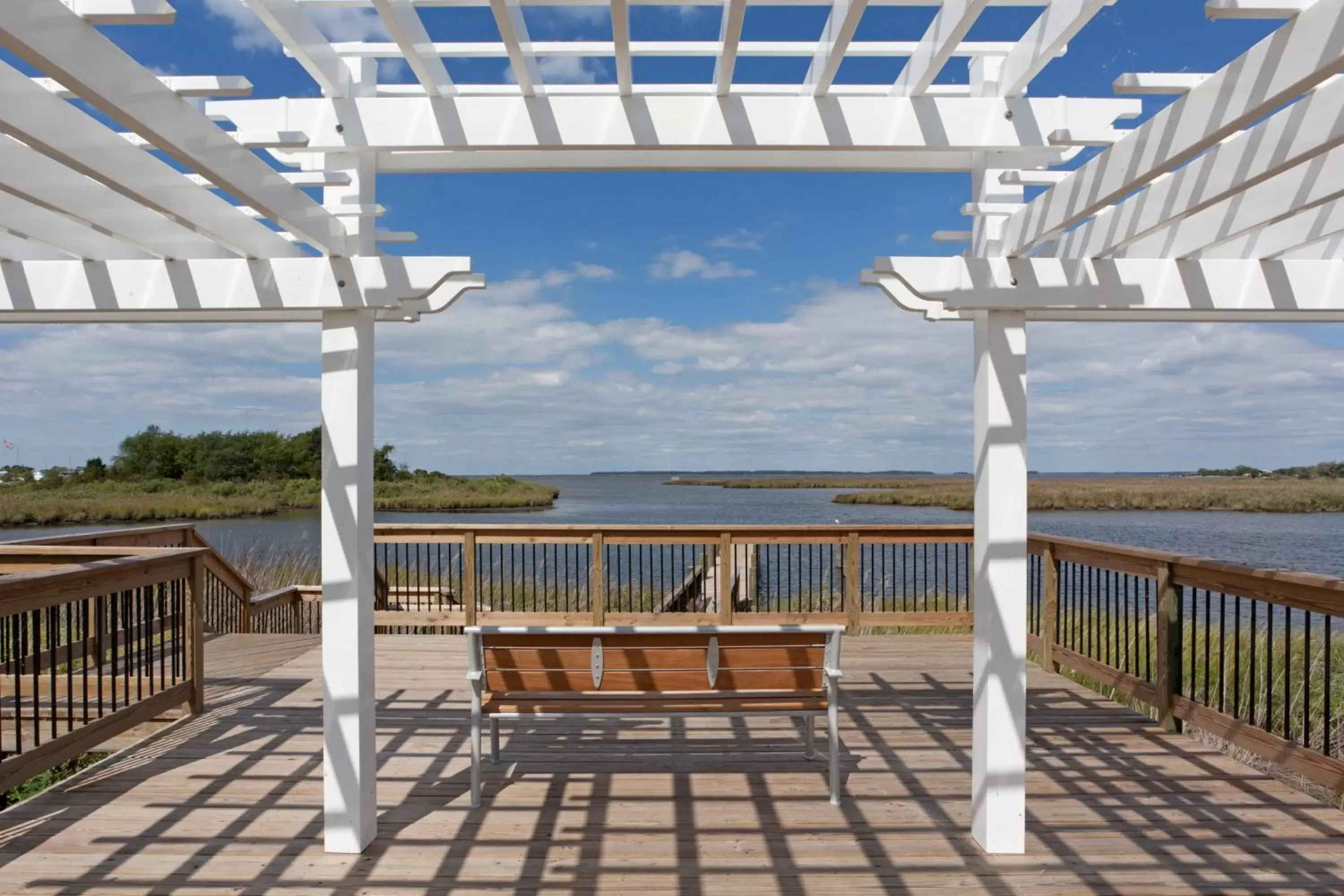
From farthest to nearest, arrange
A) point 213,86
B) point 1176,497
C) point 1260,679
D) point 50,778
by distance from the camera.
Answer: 1. point 1176,497
2. point 1260,679
3. point 50,778
4. point 213,86

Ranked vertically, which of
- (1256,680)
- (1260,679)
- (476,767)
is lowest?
(1260,679)

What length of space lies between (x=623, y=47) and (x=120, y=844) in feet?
10.7

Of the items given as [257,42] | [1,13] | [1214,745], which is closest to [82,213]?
[257,42]

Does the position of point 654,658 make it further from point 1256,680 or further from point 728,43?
point 1256,680

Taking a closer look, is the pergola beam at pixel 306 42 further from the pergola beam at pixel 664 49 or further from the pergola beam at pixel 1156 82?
the pergola beam at pixel 1156 82

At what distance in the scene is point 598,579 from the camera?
20.6 ft

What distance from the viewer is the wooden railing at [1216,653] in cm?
326

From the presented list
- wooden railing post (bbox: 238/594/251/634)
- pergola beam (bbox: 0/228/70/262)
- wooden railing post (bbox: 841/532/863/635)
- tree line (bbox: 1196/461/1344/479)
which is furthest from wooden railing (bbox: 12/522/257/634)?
tree line (bbox: 1196/461/1344/479)

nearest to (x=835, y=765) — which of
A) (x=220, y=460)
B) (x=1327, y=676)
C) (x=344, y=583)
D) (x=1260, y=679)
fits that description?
(x=344, y=583)

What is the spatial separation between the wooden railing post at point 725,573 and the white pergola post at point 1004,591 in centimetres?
349

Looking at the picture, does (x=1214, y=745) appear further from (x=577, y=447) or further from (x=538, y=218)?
(x=538, y=218)

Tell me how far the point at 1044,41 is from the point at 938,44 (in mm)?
345

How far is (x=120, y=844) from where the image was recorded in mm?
2883

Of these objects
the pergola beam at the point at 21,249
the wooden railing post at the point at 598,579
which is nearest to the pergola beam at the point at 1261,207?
the pergola beam at the point at 21,249
